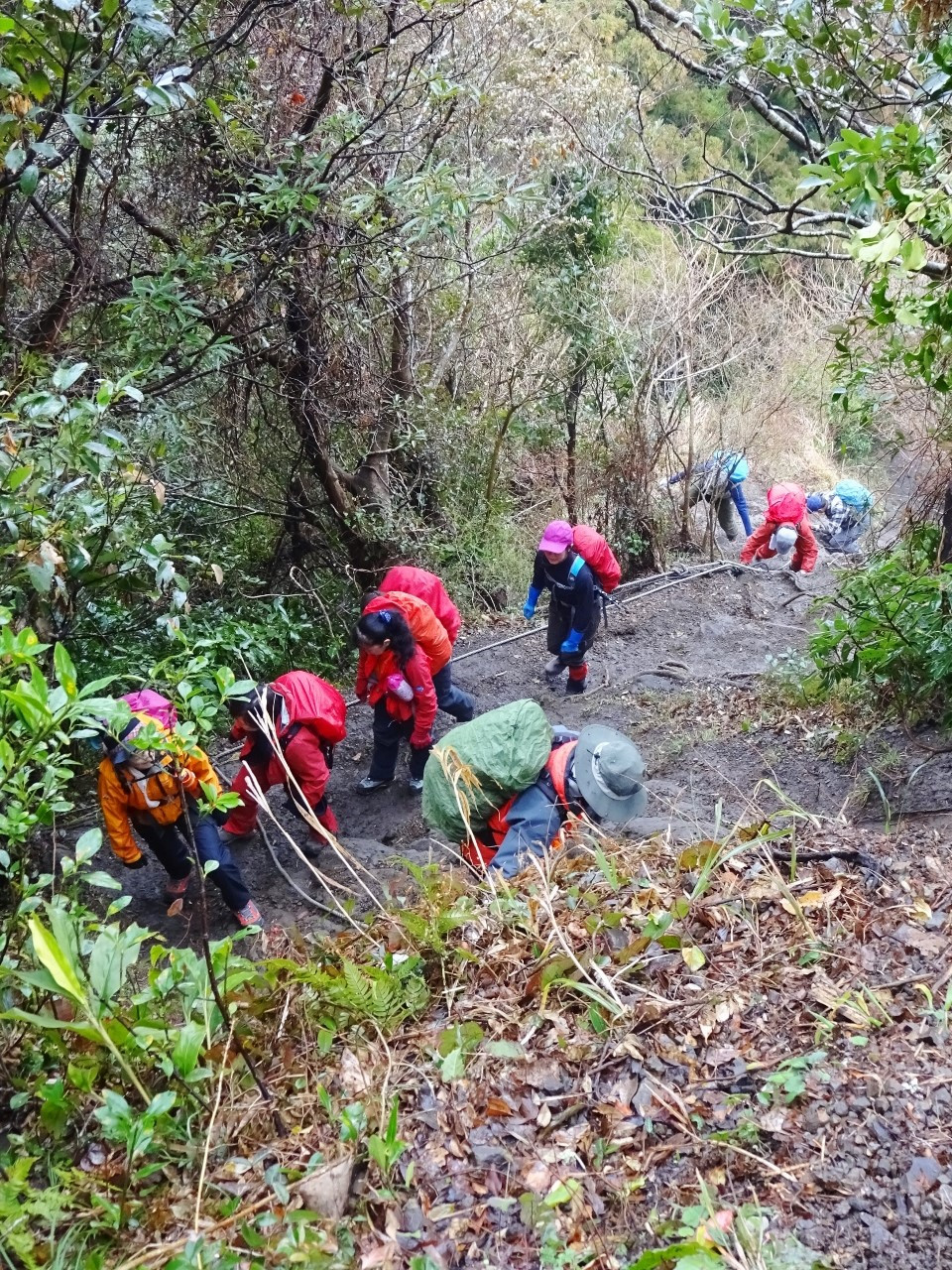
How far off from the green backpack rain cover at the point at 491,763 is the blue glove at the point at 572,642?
393 centimetres

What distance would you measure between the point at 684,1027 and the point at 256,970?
1279 millimetres

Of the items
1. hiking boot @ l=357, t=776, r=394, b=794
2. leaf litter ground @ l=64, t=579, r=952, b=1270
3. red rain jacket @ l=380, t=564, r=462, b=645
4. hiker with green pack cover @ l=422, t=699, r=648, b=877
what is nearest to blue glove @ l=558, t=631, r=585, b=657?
red rain jacket @ l=380, t=564, r=462, b=645

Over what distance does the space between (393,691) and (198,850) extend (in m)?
1.79

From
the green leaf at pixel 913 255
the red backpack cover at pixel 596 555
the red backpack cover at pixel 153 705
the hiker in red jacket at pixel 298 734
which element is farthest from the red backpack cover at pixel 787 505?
the green leaf at pixel 913 255

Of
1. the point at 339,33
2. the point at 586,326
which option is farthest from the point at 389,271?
the point at 586,326

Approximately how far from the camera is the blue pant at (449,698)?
261 inches

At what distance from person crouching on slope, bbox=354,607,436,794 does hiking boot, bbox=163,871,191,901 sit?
1.69 m

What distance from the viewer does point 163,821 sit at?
4.54 meters

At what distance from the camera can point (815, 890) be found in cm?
268

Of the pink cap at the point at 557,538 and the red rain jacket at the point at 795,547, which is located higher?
the pink cap at the point at 557,538

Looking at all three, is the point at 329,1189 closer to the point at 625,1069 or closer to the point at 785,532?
the point at 625,1069

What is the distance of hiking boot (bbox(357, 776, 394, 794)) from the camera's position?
6.43 metres

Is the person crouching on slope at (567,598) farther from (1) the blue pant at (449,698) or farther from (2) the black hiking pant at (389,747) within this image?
(2) the black hiking pant at (389,747)

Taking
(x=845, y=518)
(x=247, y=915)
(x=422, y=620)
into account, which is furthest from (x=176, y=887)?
(x=845, y=518)
